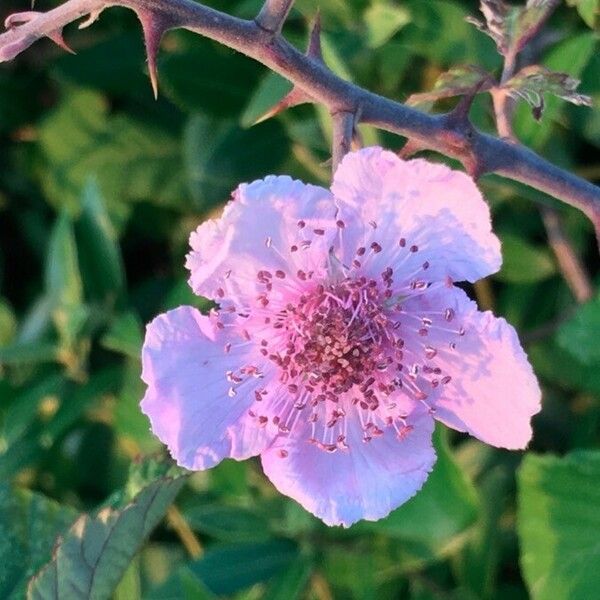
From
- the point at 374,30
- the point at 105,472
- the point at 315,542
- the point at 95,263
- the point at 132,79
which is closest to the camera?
the point at 374,30

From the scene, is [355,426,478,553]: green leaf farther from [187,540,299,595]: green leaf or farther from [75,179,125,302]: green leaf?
[75,179,125,302]: green leaf

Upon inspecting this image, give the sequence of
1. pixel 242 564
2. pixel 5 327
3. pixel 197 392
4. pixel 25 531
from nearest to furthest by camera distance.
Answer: pixel 197 392
pixel 25 531
pixel 242 564
pixel 5 327

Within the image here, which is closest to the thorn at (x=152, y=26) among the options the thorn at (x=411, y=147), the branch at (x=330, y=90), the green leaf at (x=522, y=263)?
the branch at (x=330, y=90)

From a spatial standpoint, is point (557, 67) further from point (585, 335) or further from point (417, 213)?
point (417, 213)

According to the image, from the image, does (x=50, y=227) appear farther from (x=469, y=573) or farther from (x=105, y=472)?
(x=469, y=573)

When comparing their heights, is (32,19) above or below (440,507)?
above

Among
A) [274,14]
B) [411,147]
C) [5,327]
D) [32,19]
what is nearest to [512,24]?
[411,147]

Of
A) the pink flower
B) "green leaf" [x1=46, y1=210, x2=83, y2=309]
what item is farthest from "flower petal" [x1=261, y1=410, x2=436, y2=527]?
"green leaf" [x1=46, y1=210, x2=83, y2=309]

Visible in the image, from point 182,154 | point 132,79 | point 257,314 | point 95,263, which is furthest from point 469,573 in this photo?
point 132,79
